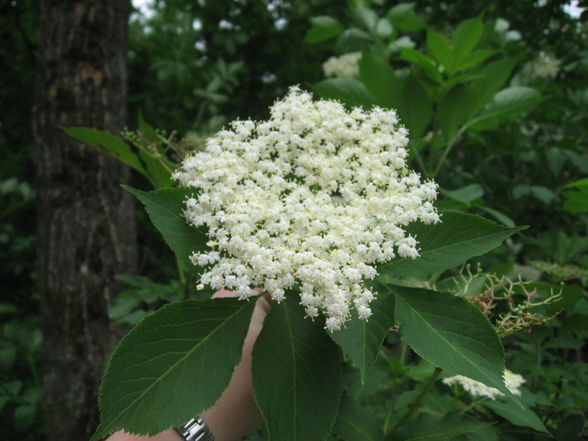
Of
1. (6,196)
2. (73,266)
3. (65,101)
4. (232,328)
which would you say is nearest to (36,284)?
(6,196)

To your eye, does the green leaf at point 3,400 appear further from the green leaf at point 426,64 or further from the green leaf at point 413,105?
the green leaf at point 426,64

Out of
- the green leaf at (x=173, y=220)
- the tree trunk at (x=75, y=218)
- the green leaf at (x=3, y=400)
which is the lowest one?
the green leaf at (x=3, y=400)

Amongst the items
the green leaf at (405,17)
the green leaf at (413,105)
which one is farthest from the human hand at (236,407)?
the green leaf at (405,17)

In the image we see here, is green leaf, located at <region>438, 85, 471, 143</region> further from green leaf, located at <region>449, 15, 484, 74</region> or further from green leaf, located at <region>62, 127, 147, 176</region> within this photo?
green leaf, located at <region>62, 127, 147, 176</region>

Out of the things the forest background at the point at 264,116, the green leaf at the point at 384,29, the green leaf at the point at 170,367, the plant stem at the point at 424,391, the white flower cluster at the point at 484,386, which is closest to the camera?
the green leaf at the point at 170,367

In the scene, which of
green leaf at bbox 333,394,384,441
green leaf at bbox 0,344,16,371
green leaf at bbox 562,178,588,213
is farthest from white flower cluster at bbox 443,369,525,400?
green leaf at bbox 0,344,16,371

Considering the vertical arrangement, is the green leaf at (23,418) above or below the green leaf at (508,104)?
below

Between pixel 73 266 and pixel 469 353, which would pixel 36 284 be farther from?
pixel 469 353
